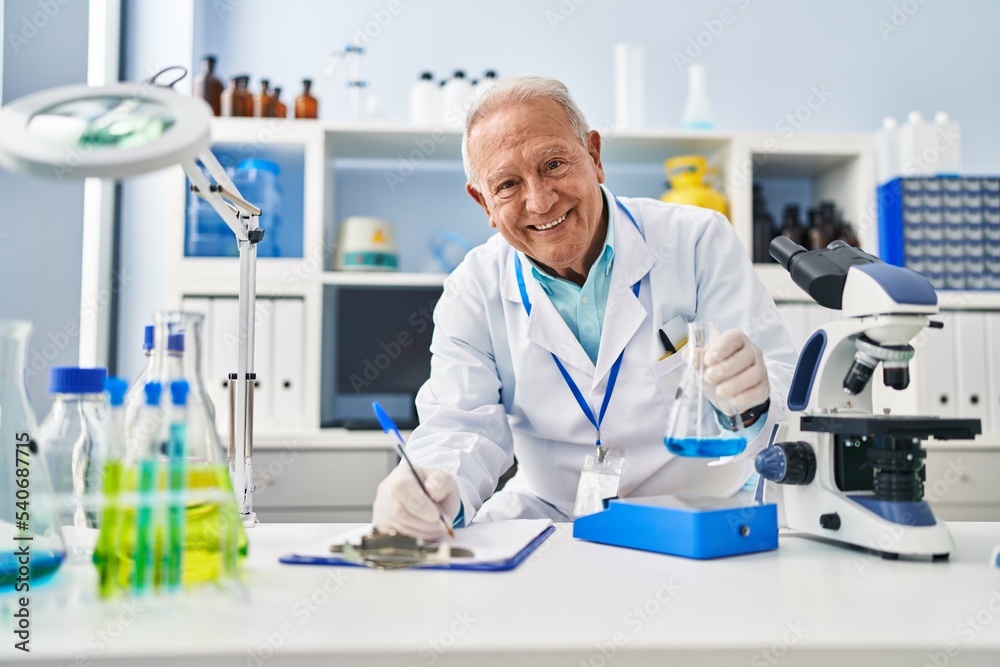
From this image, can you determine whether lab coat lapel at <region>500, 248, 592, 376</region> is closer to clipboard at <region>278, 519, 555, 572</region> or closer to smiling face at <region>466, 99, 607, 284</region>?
smiling face at <region>466, 99, 607, 284</region>

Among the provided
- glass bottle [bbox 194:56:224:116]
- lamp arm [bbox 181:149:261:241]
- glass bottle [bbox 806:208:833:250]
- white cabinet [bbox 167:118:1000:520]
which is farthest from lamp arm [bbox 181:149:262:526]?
glass bottle [bbox 806:208:833:250]

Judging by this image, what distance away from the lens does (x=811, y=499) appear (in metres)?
0.96

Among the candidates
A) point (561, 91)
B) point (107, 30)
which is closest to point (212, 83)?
point (107, 30)

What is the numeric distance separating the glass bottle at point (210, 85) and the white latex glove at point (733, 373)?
217 cm

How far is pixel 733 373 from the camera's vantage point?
102 cm

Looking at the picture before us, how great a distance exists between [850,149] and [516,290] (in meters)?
1.72

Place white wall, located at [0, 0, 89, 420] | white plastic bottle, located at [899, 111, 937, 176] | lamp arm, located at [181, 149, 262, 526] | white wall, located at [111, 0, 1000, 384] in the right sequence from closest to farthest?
lamp arm, located at [181, 149, 262, 526], white wall, located at [0, 0, 89, 420], white plastic bottle, located at [899, 111, 937, 176], white wall, located at [111, 0, 1000, 384]

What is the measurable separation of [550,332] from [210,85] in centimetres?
176

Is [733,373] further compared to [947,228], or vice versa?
[947,228]

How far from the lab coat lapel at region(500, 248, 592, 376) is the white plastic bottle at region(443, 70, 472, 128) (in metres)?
1.29

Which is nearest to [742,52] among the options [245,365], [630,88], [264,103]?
[630,88]

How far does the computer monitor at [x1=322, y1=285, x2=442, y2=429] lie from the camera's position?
2.78 meters

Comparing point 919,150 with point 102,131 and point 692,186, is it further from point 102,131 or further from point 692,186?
point 102,131

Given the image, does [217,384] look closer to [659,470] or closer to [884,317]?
[659,470]
